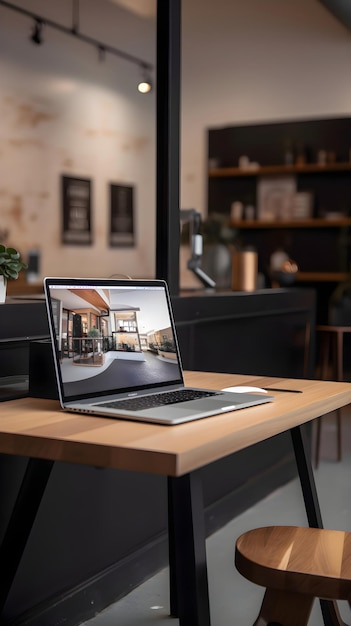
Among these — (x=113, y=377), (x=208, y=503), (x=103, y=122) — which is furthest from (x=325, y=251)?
(x=113, y=377)

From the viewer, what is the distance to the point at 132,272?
23.3 feet

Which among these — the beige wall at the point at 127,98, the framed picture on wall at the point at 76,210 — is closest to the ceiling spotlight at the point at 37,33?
the beige wall at the point at 127,98

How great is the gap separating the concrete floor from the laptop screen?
0.87 metres

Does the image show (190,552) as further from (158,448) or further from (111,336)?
(111,336)

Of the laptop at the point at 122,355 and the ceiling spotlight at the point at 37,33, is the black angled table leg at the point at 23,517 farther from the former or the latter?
the ceiling spotlight at the point at 37,33

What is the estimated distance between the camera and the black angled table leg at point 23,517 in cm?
192

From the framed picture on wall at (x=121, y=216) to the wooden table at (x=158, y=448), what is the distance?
4.96m

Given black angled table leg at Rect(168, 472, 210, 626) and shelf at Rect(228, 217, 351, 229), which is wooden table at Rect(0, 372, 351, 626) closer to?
black angled table leg at Rect(168, 472, 210, 626)

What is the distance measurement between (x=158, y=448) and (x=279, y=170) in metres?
5.75

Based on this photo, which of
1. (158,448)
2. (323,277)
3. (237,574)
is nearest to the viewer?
(158,448)

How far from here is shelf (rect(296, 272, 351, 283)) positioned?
6.76 metres

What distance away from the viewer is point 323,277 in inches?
269

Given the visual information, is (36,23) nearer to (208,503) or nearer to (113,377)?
(208,503)

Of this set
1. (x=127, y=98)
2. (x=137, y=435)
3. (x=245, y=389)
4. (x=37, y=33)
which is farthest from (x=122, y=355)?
(x=127, y=98)
